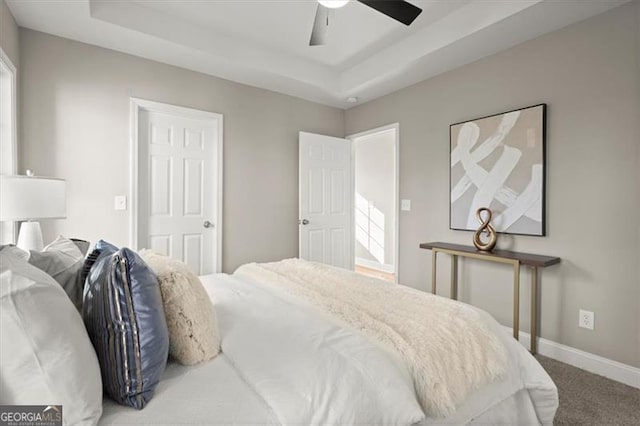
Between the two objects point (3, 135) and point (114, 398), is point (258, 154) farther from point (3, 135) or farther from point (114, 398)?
point (114, 398)

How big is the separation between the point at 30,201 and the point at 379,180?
527 centimetres

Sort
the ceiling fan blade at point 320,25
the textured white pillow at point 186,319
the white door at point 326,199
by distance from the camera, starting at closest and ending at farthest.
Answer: the textured white pillow at point 186,319
the ceiling fan blade at point 320,25
the white door at point 326,199

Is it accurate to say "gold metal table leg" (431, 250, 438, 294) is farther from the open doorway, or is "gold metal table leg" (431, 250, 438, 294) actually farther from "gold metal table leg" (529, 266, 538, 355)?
the open doorway

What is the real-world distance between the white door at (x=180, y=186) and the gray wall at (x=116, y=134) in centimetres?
14

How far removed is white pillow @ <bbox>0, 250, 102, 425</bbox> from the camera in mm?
722

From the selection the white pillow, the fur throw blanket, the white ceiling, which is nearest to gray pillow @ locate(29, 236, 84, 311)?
the white pillow

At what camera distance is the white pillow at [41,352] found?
72 centimetres

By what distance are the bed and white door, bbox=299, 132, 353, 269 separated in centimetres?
257

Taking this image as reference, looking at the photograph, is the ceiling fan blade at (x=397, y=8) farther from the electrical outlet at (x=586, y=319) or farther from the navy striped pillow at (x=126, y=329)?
the electrical outlet at (x=586, y=319)

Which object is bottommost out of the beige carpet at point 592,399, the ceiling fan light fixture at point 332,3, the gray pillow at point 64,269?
the beige carpet at point 592,399

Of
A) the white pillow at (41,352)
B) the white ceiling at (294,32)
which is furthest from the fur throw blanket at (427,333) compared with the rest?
the white ceiling at (294,32)

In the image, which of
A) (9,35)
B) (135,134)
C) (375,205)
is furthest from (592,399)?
(375,205)

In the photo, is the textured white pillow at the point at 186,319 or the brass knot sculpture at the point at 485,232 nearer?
the textured white pillow at the point at 186,319

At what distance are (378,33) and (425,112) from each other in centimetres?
96
